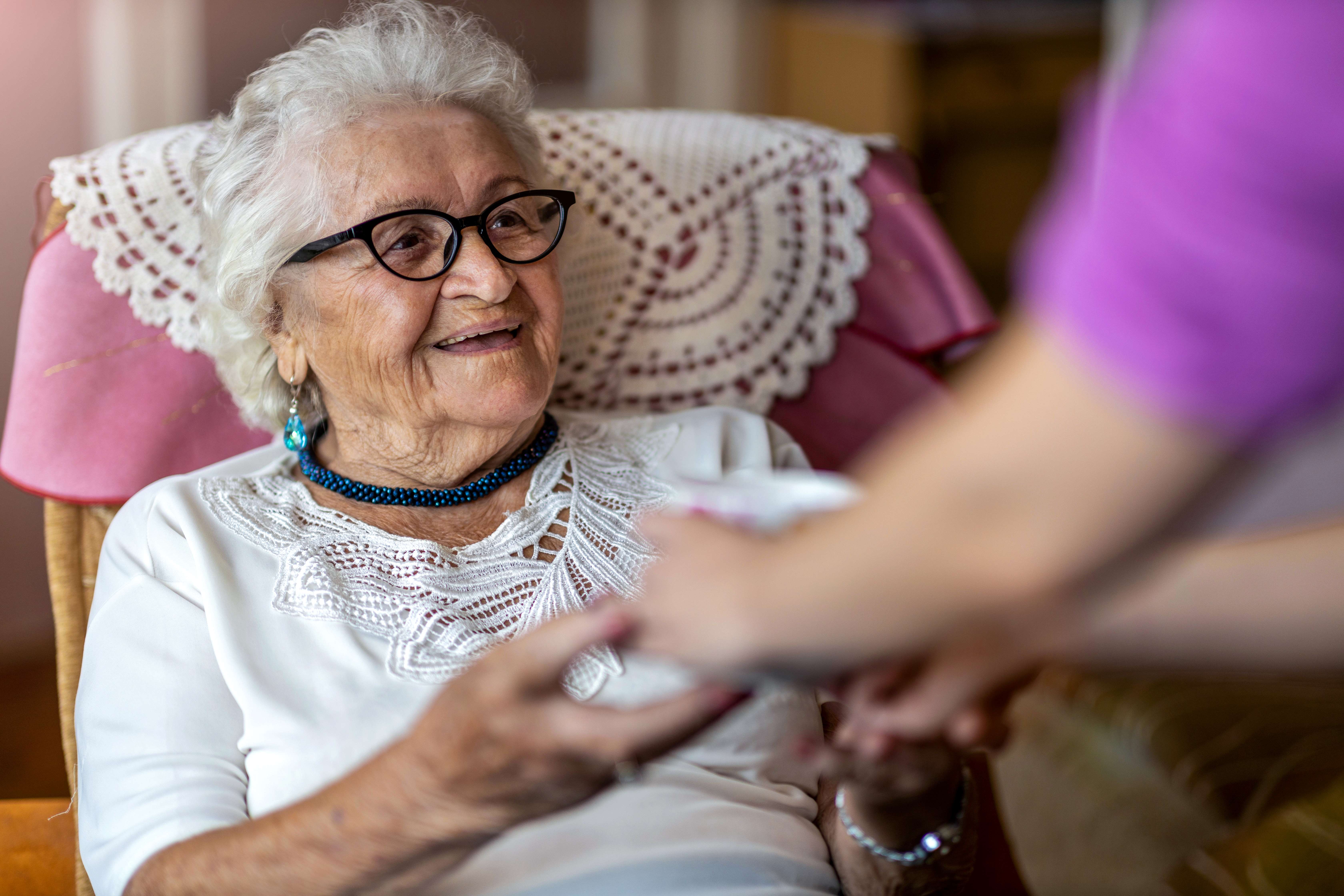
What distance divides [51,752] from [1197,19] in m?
2.71

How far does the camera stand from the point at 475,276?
1.17 metres

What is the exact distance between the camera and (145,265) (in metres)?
1.35

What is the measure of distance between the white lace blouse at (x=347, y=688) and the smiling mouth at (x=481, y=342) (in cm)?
18

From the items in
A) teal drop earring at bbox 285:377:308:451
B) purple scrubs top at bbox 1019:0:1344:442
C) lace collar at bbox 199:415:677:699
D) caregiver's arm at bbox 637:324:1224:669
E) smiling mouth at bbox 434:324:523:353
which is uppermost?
purple scrubs top at bbox 1019:0:1344:442

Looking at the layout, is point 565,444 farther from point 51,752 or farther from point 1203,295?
point 51,752

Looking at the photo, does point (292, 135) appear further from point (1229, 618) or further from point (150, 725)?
point (1229, 618)

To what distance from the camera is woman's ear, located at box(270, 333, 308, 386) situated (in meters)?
1.26

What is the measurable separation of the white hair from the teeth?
18cm

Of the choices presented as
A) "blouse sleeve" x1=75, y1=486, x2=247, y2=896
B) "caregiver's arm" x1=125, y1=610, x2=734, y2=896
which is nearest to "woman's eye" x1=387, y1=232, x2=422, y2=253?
"blouse sleeve" x1=75, y1=486, x2=247, y2=896

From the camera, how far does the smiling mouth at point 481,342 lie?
3.91 feet

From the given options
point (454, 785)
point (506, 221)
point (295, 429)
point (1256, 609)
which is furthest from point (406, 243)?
point (1256, 609)

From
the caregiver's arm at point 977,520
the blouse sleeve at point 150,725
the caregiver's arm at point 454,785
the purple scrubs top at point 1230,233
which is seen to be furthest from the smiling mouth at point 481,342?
the purple scrubs top at point 1230,233

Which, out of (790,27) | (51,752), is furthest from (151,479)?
(790,27)

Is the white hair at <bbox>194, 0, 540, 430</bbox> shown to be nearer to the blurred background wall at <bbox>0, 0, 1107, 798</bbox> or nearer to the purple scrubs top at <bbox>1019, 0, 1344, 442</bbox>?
the purple scrubs top at <bbox>1019, 0, 1344, 442</bbox>
